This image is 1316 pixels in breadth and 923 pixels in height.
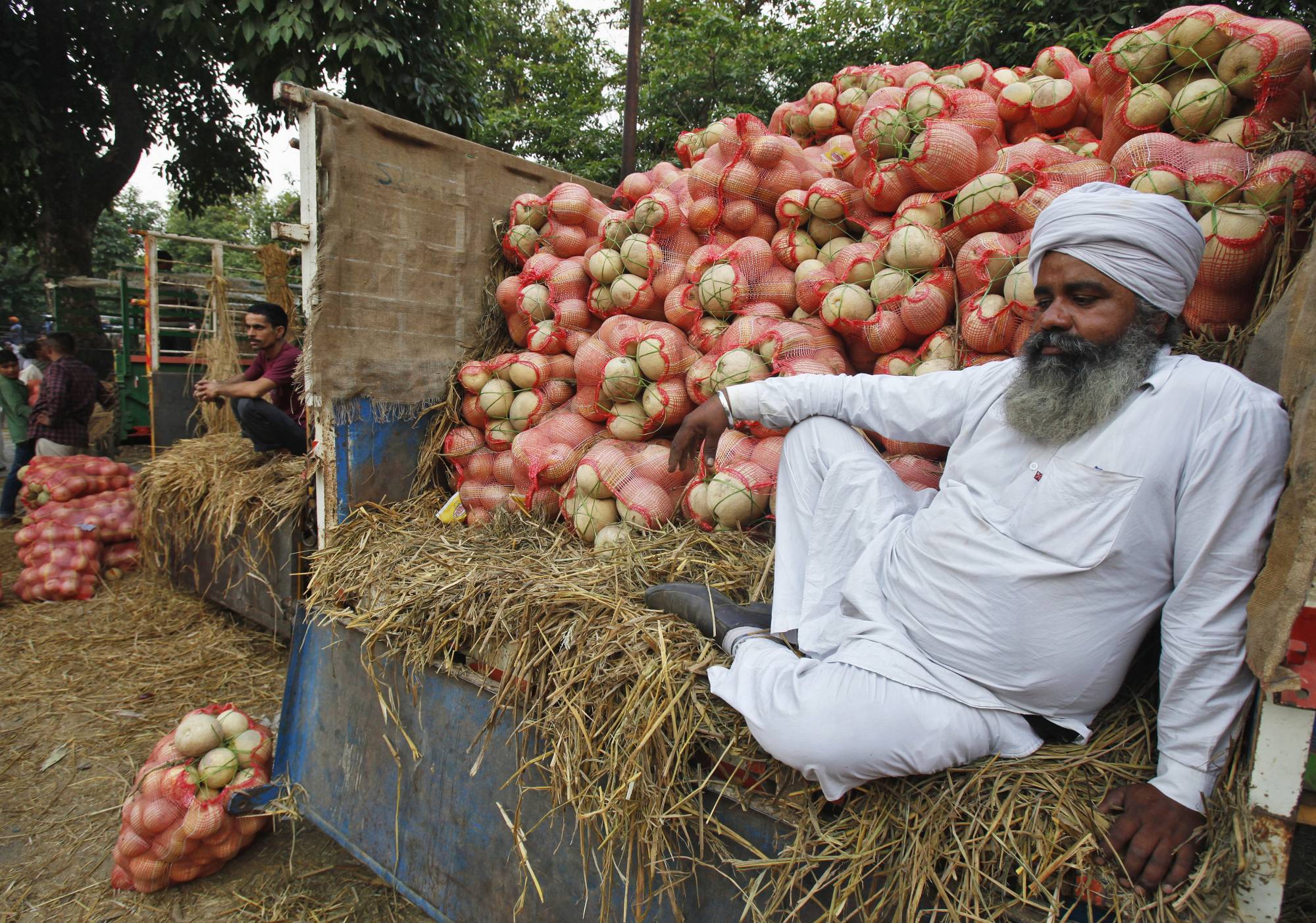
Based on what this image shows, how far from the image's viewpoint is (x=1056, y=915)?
1303mm

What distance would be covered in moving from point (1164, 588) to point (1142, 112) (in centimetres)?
165

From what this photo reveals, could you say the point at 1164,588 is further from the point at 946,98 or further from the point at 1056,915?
the point at 946,98

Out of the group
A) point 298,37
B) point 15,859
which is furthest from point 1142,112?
point 298,37

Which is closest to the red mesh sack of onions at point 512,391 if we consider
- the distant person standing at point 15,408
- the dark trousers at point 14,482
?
the dark trousers at point 14,482

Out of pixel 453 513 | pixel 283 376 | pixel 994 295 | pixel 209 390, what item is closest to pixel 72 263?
pixel 209 390

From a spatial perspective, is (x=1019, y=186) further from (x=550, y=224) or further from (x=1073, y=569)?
(x=550, y=224)

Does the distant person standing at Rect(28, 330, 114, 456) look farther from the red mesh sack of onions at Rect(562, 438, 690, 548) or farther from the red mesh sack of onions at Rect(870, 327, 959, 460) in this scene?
the red mesh sack of onions at Rect(870, 327, 959, 460)

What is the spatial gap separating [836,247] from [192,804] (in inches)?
126

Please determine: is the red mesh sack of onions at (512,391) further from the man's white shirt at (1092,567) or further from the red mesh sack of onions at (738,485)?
the man's white shirt at (1092,567)

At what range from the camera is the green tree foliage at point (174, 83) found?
21.2ft

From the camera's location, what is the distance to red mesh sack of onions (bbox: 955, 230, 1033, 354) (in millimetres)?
2184

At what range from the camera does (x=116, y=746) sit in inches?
139

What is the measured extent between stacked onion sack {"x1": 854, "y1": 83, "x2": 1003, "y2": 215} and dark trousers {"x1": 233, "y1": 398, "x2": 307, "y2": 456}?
342 centimetres

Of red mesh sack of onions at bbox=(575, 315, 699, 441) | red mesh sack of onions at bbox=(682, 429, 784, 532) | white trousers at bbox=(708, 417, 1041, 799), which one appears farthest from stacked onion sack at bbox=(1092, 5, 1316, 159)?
white trousers at bbox=(708, 417, 1041, 799)
